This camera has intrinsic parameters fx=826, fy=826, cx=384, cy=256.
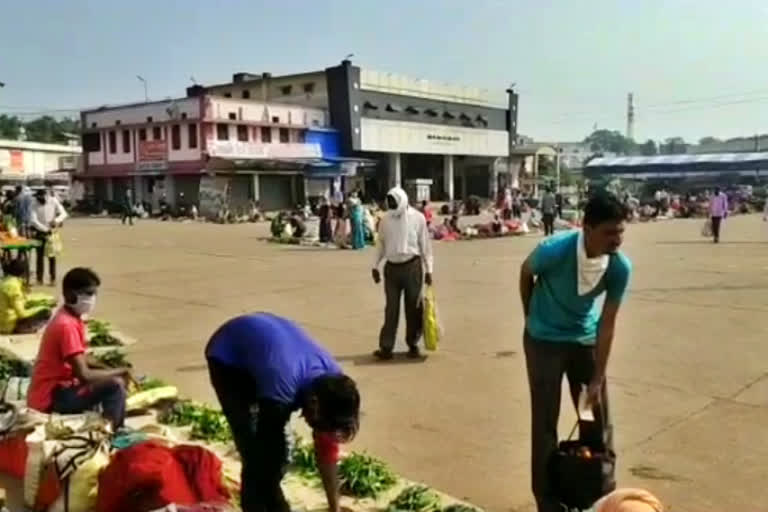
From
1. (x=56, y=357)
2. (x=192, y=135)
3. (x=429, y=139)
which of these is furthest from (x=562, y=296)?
(x=429, y=139)

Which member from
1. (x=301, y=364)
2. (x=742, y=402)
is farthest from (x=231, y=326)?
(x=742, y=402)

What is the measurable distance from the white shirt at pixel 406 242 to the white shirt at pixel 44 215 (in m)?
8.68

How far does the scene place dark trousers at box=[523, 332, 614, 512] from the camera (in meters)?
4.19

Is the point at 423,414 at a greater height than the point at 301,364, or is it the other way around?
the point at 301,364

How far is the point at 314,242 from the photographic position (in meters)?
25.2

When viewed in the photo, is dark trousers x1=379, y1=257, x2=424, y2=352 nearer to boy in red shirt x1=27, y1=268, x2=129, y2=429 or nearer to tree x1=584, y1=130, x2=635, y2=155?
boy in red shirt x1=27, y1=268, x2=129, y2=429

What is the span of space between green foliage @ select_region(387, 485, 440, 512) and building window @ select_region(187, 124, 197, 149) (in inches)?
1693

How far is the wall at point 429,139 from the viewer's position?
178 ft

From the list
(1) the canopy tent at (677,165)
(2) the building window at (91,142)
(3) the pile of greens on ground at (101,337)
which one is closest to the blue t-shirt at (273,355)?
(3) the pile of greens on ground at (101,337)

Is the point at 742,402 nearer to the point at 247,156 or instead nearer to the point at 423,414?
the point at 423,414

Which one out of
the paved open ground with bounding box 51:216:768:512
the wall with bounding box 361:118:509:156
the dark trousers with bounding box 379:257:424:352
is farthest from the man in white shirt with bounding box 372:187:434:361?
the wall with bounding box 361:118:509:156

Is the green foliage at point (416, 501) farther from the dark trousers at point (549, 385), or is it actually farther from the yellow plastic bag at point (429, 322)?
the yellow plastic bag at point (429, 322)

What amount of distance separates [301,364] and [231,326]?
45cm

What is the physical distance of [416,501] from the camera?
4.31 m
